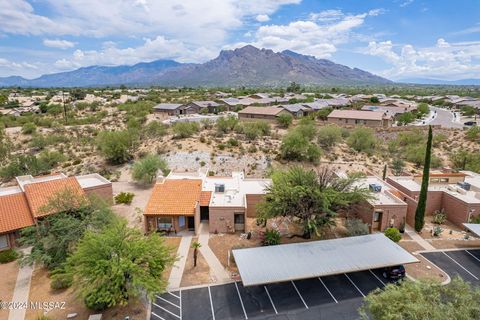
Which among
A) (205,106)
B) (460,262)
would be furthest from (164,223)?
(205,106)

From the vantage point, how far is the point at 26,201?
84.8 feet

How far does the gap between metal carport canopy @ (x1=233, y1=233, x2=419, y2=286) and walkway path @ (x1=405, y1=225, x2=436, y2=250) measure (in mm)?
5596

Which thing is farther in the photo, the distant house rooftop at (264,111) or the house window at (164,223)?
the distant house rooftop at (264,111)

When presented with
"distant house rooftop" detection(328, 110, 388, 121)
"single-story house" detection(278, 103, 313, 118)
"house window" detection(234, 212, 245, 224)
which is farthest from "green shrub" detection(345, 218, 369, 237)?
"single-story house" detection(278, 103, 313, 118)

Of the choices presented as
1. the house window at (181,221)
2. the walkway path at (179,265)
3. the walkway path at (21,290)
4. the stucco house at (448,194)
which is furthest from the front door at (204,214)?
the stucco house at (448,194)

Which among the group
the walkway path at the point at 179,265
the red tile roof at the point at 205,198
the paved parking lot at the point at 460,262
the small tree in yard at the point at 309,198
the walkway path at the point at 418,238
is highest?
the small tree in yard at the point at 309,198

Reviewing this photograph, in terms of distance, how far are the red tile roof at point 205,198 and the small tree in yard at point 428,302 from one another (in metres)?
17.7

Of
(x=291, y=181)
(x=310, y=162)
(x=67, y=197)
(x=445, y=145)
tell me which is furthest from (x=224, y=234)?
(x=445, y=145)

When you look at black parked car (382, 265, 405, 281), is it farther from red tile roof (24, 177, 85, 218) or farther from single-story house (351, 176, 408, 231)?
red tile roof (24, 177, 85, 218)

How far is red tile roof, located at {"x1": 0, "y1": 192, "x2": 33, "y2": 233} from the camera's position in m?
23.5

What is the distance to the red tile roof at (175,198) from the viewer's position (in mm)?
26531

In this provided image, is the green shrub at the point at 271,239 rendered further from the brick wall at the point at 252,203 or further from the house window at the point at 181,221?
the house window at the point at 181,221

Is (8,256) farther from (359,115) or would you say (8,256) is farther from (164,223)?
(359,115)

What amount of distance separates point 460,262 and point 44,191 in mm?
35413
